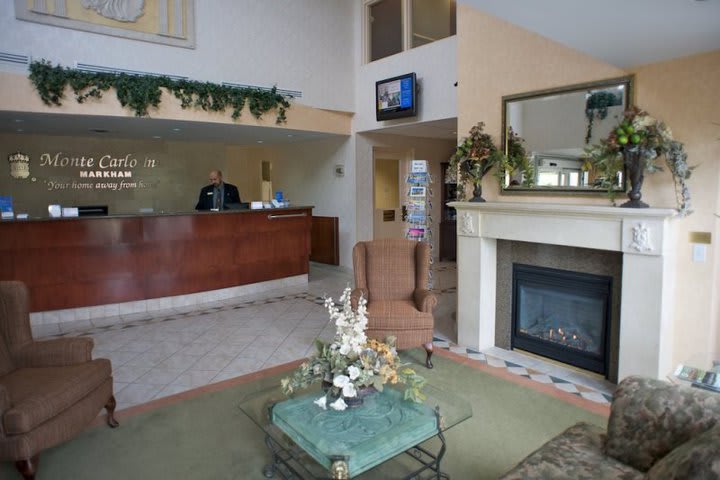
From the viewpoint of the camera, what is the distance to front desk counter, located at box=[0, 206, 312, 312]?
547 centimetres

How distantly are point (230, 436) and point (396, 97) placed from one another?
19.4 ft

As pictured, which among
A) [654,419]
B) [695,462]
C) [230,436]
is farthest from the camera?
[230,436]

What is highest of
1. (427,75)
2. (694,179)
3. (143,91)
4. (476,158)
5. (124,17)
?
(124,17)

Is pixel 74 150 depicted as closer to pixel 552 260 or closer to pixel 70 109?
pixel 70 109

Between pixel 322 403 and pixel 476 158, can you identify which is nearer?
pixel 322 403

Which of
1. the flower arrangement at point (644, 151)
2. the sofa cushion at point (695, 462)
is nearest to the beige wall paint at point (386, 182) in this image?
the flower arrangement at point (644, 151)

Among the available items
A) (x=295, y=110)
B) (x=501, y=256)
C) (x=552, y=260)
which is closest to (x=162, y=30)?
(x=295, y=110)

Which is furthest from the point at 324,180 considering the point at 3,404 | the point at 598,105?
the point at 3,404

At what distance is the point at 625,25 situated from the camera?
114 inches

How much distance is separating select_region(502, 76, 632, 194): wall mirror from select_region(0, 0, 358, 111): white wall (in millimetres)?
4520

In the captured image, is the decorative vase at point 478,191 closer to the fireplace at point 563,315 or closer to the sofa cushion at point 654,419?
the fireplace at point 563,315

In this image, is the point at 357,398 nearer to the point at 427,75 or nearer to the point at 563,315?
the point at 563,315

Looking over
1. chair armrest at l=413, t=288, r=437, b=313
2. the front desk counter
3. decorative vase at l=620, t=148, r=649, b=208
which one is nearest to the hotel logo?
the front desk counter

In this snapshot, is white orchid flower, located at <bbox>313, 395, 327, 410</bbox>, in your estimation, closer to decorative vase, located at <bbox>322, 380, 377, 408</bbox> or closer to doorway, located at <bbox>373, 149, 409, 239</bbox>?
decorative vase, located at <bbox>322, 380, 377, 408</bbox>
